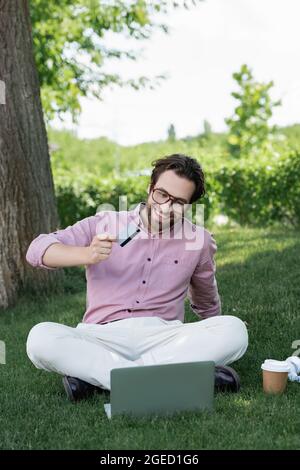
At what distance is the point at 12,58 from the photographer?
5.82 m

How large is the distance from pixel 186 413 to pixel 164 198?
0.92 meters

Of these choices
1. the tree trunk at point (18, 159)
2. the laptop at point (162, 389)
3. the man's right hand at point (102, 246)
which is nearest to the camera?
the laptop at point (162, 389)

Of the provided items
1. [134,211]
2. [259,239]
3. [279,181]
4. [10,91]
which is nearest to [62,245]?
[134,211]

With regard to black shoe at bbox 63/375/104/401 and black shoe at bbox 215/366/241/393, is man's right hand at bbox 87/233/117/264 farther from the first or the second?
black shoe at bbox 215/366/241/393

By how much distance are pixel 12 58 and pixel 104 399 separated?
332cm

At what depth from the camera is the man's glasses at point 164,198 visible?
340 cm

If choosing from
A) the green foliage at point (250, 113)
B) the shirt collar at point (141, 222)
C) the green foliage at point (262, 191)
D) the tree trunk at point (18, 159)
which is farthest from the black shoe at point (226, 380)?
the green foliage at point (250, 113)

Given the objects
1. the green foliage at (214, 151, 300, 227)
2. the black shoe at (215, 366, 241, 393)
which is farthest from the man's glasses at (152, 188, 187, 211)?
the green foliage at (214, 151, 300, 227)

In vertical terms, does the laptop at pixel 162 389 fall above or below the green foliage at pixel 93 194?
below

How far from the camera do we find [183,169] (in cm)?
345

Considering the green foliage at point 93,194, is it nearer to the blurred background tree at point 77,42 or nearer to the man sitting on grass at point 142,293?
the blurred background tree at point 77,42

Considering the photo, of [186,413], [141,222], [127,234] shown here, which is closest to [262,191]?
[141,222]

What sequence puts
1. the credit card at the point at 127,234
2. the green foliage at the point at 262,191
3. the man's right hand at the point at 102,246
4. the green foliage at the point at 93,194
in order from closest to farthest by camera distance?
the man's right hand at the point at 102,246 → the credit card at the point at 127,234 → the green foliage at the point at 262,191 → the green foliage at the point at 93,194

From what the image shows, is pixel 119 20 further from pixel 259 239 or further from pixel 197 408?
pixel 197 408
